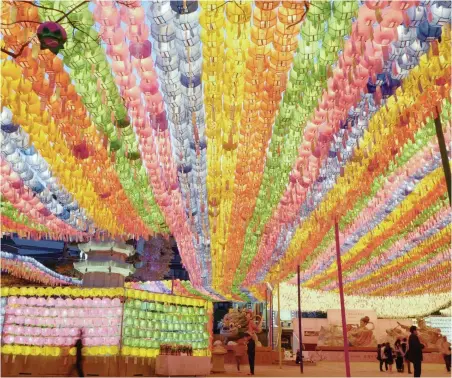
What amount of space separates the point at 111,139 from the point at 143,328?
17.9 ft

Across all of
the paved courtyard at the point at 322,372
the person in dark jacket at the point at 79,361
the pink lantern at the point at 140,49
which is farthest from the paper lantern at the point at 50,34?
the paved courtyard at the point at 322,372

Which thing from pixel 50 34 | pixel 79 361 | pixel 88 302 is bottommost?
pixel 79 361

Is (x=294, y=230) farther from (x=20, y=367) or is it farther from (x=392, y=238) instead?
(x=20, y=367)

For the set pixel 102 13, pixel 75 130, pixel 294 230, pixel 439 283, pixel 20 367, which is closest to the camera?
pixel 102 13

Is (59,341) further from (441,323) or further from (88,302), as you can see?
(441,323)

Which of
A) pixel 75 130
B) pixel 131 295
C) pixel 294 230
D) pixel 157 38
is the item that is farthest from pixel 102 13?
pixel 294 230

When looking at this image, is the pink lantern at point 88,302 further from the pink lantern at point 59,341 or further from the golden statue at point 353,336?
the golden statue at point 353,336

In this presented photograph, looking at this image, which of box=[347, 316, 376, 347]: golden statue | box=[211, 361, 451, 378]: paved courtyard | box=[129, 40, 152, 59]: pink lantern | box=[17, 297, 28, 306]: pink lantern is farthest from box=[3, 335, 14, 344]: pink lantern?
box=[347, 316, 376, 347]: golden statue

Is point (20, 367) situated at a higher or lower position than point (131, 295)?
lower

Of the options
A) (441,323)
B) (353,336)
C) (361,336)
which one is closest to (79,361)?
(353,336)

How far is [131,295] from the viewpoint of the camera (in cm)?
1011

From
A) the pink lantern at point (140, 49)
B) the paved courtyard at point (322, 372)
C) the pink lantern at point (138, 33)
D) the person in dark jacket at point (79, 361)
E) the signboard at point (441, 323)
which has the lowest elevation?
the paved courtyard at point (322, 372)

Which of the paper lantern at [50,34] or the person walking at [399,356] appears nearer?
the paper lantern at [50,34]

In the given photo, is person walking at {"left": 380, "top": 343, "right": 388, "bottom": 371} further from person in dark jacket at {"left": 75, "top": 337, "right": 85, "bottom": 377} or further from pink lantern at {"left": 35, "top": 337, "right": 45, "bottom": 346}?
pink lantern at {"left": 35, "top": 337, "right": 45, "bottom": 346}
